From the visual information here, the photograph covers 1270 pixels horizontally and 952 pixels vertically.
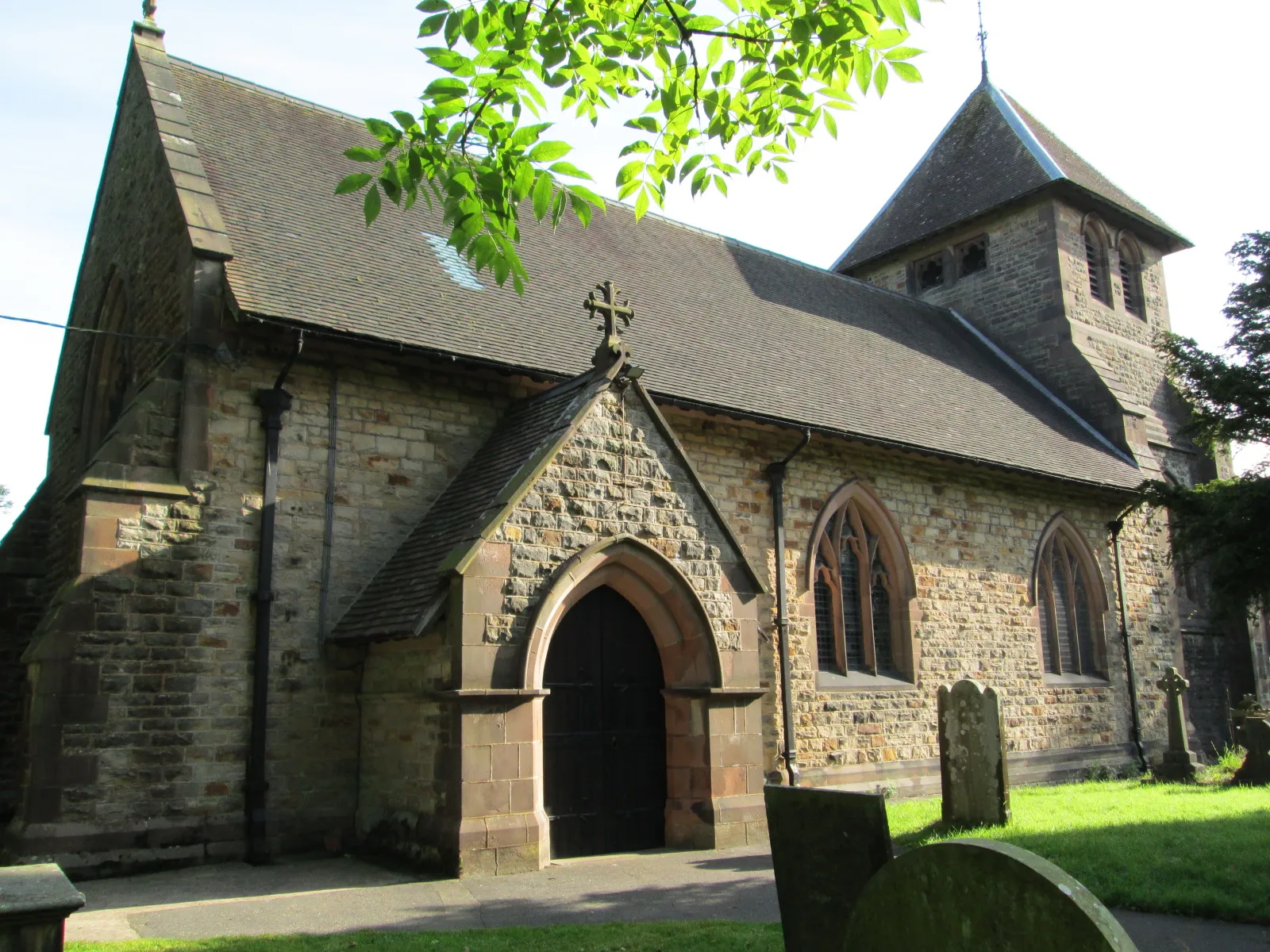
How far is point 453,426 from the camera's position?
12.2 metres

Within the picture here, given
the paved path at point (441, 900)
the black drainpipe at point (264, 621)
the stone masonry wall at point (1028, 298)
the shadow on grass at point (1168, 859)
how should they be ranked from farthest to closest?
the stone masonry wall at point (1028, 298)
the black drainpipe at point (264, 621)
the shadow on grass at point (1168, 859)
the paved path at point (441, 900)

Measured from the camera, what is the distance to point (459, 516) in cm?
1064

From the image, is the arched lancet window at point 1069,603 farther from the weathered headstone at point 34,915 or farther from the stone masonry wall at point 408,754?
the weathered headstone at point 34,915

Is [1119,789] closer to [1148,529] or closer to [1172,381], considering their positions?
[1148,529]

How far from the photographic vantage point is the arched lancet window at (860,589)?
15305mm

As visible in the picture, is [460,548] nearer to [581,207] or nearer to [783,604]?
[581,207]

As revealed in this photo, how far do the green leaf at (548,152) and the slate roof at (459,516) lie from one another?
4.39 meters

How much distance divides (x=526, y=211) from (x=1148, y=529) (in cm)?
1364

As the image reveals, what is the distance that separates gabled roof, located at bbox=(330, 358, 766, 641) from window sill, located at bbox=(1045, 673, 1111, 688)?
29.8 ft

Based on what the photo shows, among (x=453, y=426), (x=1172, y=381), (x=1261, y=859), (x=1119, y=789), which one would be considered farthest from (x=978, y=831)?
(x=1172, y=381)

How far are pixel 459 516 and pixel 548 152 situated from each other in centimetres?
553

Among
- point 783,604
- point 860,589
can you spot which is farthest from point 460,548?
point 860,589

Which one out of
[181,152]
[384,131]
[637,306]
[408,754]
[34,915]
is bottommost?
[34,915]

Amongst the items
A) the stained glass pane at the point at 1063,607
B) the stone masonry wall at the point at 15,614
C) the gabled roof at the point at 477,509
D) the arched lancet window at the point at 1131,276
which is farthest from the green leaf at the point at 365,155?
the arched lancet window at the point at 1131,276
